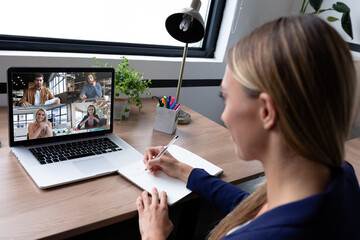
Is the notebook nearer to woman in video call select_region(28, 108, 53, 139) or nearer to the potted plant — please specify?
woman in video call select_region(28, 108, 53, 139)

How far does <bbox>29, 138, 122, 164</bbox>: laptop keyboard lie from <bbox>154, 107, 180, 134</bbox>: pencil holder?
258 mm

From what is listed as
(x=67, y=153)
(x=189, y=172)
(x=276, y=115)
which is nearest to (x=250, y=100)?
(x=276, y=115)

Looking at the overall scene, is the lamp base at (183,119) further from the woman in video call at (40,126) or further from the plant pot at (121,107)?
the woman in video call at (40,126)

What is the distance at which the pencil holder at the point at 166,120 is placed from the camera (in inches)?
52.7

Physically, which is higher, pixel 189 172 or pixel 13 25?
pixel 13 25

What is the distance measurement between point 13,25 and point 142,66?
629 millimetres

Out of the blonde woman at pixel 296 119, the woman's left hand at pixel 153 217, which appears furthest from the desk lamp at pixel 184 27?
the blonde woman at pixel 296 119

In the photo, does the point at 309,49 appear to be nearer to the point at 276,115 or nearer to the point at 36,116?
the point at 276,115

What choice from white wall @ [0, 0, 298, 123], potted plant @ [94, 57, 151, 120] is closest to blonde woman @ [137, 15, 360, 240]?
potted plant @ [94, 57, 151, 120]

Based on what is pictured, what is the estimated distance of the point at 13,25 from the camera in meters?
1.48

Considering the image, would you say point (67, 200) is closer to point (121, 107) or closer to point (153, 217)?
point (153, 217)

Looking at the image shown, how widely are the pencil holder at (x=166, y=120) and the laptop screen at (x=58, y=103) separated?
0.73 ft

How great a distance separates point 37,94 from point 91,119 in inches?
8.3

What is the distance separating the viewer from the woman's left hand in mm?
816
